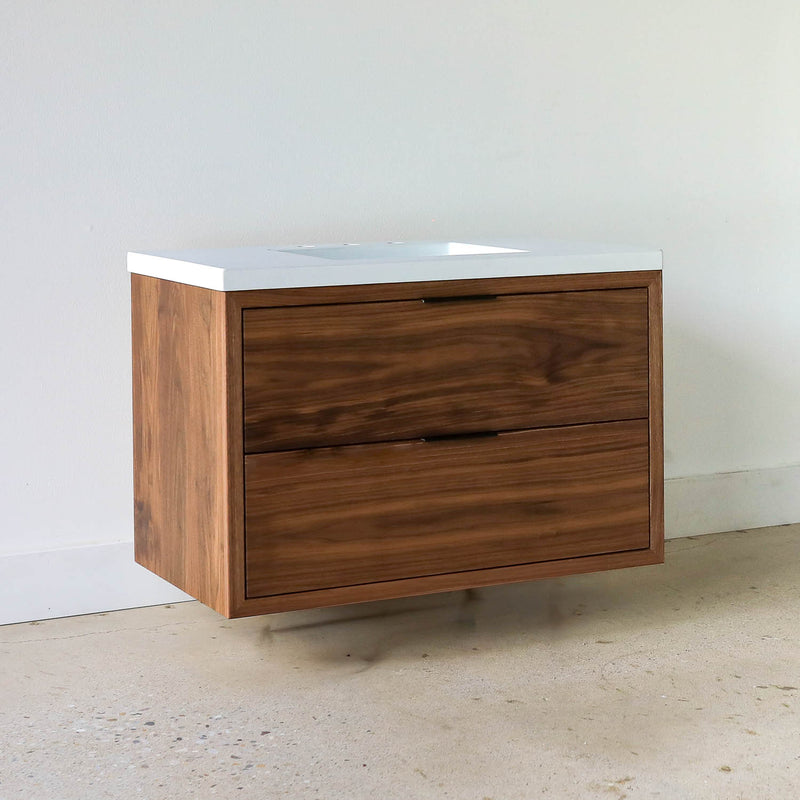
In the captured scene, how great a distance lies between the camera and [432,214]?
2.64m

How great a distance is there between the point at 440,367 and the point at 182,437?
44cm

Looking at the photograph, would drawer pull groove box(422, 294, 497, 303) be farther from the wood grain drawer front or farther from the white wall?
the white wall

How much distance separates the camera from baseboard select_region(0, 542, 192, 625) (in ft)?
7.66

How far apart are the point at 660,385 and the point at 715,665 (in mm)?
498

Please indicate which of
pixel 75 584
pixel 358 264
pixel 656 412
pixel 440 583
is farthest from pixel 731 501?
pixel 75 584

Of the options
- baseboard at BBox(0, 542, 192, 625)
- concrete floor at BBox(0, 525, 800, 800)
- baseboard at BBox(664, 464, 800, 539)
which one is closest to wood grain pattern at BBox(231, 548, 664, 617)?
concrete floor at BBox(0, 525, 800, 800)

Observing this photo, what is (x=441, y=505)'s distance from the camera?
2.03 m

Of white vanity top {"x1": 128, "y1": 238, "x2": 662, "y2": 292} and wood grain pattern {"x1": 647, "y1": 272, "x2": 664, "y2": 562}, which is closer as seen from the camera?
white vanity top {"x1": 128, "y1": 238, "x2": 662, "y2": 292}

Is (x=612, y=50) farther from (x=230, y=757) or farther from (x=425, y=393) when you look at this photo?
(x=230, y=757)

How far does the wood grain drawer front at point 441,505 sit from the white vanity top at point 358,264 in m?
0.27

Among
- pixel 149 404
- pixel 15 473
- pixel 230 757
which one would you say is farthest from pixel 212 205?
pixel 230 757

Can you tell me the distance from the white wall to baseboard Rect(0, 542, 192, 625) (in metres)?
0.03

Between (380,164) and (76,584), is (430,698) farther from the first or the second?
(380,164)

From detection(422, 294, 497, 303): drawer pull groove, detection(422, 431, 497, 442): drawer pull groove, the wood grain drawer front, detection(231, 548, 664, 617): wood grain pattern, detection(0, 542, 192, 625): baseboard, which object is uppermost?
detection(422, 294, 497, 303): drawer pull groove
